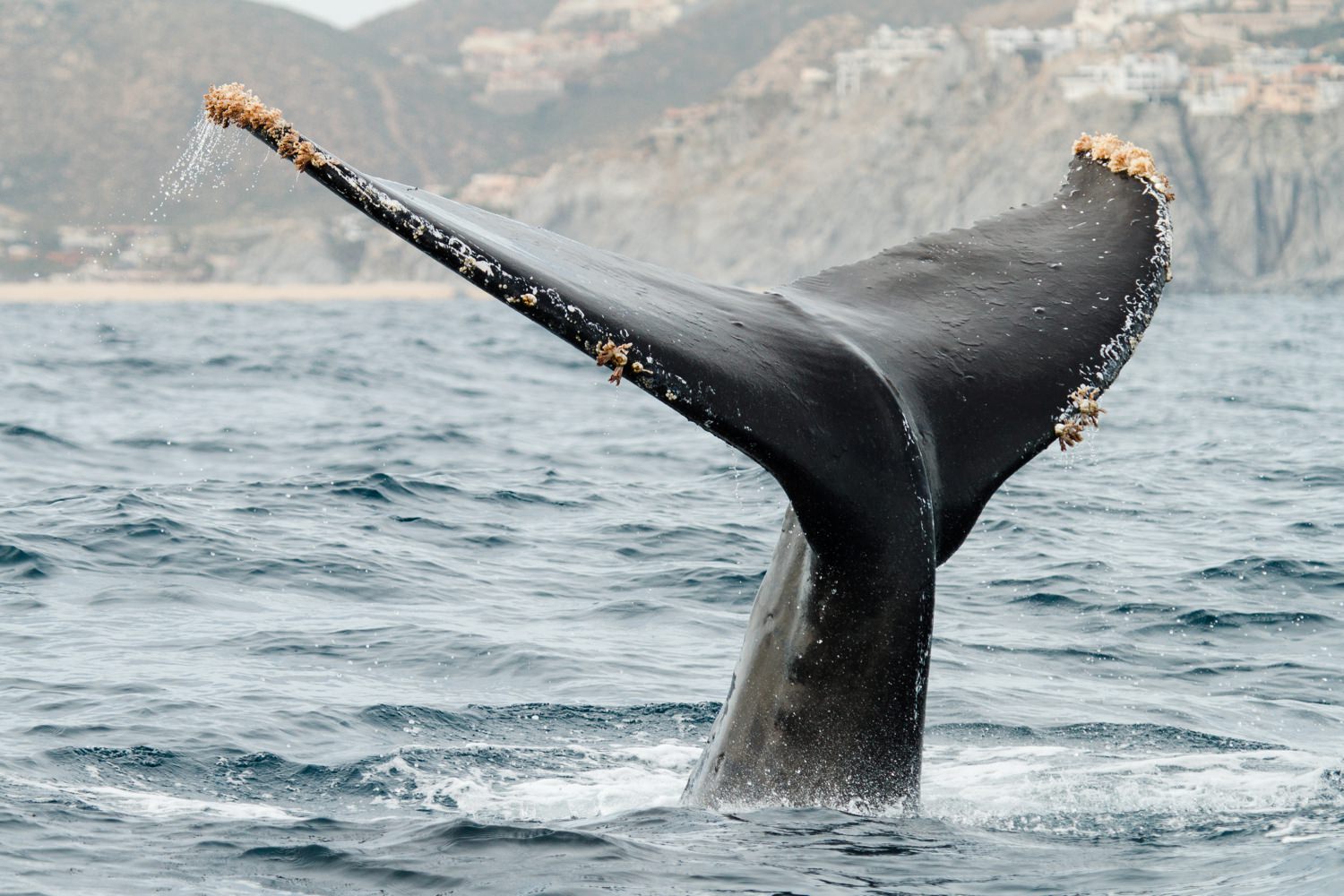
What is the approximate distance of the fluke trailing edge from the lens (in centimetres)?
405

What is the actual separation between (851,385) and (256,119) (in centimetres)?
164

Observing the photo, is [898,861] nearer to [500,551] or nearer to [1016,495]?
[500,551]

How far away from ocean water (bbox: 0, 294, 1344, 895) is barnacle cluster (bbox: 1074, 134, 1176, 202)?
2.07 m

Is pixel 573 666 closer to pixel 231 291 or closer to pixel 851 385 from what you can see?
pixel 851 385

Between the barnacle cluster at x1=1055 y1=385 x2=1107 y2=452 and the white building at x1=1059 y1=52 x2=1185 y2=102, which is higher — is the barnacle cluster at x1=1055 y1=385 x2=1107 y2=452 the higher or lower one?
the lower one

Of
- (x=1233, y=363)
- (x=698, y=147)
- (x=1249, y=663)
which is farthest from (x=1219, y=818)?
(x=698, y=147)

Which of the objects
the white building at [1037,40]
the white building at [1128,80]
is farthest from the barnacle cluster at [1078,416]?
the white building at [1037,40]

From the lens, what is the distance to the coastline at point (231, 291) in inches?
4727

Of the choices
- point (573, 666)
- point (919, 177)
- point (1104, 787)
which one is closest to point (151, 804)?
point (573, 666)

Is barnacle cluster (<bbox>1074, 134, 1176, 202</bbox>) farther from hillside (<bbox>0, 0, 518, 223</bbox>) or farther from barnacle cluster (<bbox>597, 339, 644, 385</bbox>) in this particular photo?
hillside (<bbox>0, 0, 518, 223</bbox>)

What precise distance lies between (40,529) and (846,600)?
8.11 m

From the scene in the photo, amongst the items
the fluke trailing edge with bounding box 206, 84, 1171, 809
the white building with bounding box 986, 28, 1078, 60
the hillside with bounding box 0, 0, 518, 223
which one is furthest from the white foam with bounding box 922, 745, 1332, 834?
the hillside with bounding box 0, 0, 518, 223

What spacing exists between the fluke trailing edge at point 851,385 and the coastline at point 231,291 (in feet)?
372

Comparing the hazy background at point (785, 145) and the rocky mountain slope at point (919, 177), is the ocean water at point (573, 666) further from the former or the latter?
the rocky mountain slope at point (919, 177)
